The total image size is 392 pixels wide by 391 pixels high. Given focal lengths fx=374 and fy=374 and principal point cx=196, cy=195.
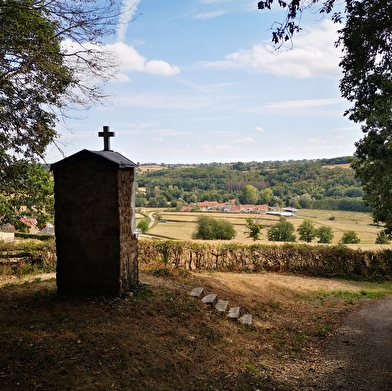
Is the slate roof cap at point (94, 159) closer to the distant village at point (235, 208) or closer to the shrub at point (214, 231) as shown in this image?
the shrub at point (214, 231)

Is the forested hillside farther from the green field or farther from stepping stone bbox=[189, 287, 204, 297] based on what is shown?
stepping stone bbox=[189, 287, 204, 297]

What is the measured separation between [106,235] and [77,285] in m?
1.34

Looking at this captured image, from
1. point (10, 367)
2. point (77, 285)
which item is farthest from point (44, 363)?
point (77, 285)

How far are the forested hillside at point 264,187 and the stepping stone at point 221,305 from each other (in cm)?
3076

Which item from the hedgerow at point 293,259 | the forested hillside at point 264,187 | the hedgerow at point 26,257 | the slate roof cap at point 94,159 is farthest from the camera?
the forested hillside at point 264,187

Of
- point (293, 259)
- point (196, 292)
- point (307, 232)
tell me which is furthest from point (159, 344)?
point (307, 232)

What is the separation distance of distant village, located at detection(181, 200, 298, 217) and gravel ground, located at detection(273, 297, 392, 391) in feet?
112

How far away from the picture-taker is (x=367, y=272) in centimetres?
1742

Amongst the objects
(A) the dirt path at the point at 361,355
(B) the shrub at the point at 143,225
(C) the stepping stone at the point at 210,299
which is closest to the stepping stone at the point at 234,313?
(C) the stepping stone at the point at 210,299

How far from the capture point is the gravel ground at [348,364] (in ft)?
19.3

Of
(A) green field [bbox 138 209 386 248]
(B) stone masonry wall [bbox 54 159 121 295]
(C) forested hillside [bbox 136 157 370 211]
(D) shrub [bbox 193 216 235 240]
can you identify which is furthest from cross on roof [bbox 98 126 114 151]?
(C) forested hillside [bbox 136 157 370 211]

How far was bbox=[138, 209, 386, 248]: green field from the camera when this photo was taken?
102 ft

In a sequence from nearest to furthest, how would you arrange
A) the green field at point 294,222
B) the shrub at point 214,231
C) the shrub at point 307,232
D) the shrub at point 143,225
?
the shrub at point 214,231
the shrub at point 307,232
the green field at point 294,222
the shrub at point 143,225

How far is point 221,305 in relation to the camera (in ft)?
30.9
